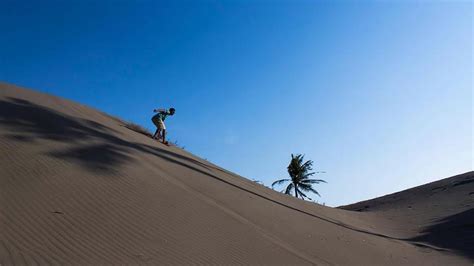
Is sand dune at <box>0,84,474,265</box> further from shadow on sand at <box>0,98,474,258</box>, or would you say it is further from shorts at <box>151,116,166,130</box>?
shorts at <box>151,116,166,130</box>

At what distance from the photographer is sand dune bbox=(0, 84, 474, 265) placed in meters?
5.46

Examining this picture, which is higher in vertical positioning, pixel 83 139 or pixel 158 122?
pixel 158 122

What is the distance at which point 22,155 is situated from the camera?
7496mm

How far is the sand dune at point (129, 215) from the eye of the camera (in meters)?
5.46

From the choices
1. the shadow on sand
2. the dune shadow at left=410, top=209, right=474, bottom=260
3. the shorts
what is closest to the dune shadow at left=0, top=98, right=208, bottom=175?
the shadow on sand

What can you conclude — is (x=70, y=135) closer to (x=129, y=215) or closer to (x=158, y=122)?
(x=129, y=215)

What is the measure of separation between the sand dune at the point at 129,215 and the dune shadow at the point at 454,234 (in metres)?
0.04

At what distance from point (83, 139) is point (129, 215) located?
3673 mm

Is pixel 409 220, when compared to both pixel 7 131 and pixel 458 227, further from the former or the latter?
pixel 7 131

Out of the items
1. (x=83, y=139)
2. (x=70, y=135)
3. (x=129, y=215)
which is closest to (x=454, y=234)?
(x=129, y=215)

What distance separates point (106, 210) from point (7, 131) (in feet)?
10.8

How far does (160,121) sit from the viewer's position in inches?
590

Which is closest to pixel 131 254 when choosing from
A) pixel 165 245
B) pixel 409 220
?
pixel 165 245

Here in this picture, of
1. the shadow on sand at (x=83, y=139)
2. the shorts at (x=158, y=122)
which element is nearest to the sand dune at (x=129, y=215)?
the shadow on sand at (x=83, y=139)
